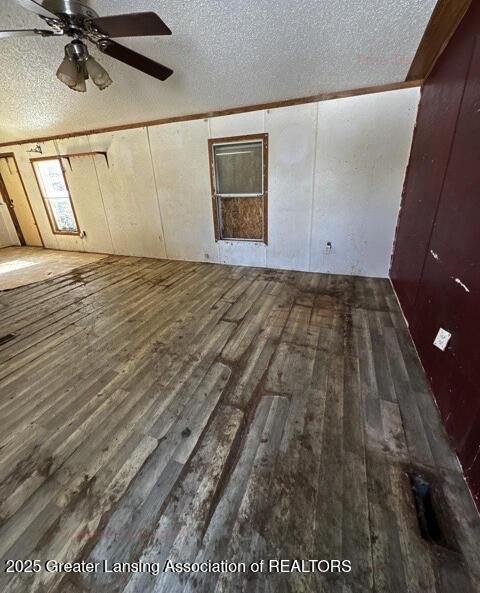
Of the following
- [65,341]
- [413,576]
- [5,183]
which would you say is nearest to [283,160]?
[65,341]

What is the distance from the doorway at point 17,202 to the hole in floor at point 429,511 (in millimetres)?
7893

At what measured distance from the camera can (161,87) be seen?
3.00m

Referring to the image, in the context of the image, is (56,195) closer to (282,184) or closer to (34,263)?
(34,263)

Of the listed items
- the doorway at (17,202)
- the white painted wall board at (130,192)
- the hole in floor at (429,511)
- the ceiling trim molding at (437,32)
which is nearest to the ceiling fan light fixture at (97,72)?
the ceiling trim molding at (437,32)

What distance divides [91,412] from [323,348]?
178 centimetres

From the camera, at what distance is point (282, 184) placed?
3.66 m

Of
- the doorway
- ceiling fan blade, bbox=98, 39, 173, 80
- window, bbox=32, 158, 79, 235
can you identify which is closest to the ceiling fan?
ceiling fan blade, bbox=98, 39, 173, 80

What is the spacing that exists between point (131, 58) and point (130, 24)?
1.69ft

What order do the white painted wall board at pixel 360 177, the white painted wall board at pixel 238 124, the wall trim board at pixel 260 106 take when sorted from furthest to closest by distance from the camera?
1. the white painted wall board at pixel 238 124
2. the white painted wall board at pixel 360 177
3. the wall trim board at pixel 260 106

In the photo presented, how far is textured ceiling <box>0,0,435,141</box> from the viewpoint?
6.06 ft

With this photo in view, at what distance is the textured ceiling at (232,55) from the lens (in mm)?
1846

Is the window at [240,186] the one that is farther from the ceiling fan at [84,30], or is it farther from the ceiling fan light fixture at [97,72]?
the ceiling fan light fixture at [97,72]

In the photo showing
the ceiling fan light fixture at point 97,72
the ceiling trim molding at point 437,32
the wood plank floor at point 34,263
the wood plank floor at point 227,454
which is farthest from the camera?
the wood plank floor at point 34,263

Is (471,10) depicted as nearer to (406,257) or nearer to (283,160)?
(406,257)
